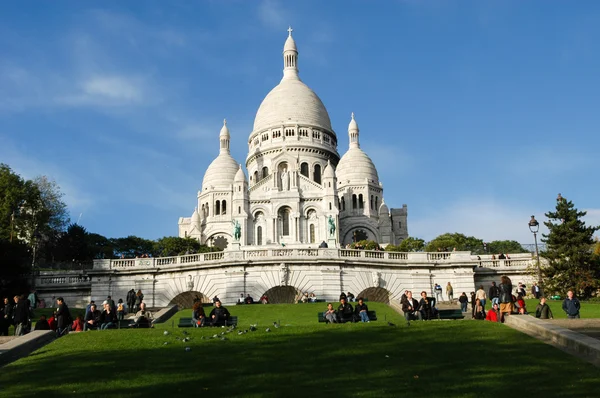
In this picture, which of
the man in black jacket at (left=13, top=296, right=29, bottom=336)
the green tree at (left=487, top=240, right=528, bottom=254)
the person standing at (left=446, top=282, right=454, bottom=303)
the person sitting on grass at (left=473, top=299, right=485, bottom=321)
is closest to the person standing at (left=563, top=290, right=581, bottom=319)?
the person sitting on grass at (left=473, top=299, right=485, bottom=321)

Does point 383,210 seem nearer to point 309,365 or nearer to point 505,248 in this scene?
point 505,248

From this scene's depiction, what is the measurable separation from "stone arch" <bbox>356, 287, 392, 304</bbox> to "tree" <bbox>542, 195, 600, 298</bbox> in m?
8.50

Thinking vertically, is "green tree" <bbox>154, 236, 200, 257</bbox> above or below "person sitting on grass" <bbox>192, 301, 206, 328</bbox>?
above

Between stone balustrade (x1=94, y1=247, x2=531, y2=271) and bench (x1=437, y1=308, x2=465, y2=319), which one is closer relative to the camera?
bench (x1=437, y1=308, x2=465, y2=319)

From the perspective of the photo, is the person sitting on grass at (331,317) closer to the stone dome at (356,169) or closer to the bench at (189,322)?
the bench at (189,322)

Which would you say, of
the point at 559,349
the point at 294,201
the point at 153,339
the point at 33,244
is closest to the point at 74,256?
the point at 33,244

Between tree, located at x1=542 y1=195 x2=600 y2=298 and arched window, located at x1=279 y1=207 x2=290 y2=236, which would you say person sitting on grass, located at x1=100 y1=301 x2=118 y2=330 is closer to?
tree, located at x1=542 y1=195 x2=600 y2=298

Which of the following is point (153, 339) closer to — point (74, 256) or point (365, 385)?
point (365, 385)

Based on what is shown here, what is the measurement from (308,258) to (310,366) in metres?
23.7

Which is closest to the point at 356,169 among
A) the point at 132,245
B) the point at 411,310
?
the point at 132,245

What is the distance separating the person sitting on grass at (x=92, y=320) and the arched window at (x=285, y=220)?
6154 centimetres

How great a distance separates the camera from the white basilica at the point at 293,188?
82.2 m

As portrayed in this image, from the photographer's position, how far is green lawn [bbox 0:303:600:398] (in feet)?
37.8

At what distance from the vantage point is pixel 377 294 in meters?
39.1
